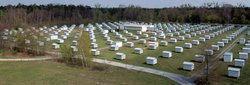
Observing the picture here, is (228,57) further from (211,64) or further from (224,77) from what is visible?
(224,77)

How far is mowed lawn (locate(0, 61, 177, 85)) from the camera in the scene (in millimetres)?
19203

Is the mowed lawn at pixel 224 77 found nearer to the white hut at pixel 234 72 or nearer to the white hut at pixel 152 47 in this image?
the white hut at pixel 234 72

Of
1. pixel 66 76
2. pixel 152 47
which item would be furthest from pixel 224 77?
pixel 152 47

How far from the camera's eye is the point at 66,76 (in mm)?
20750

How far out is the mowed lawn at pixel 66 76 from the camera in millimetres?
19203

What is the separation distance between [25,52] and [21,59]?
12.2ft

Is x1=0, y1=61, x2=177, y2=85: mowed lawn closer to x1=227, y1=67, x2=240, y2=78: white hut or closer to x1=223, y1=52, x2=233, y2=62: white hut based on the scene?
x1=227, y1=67, x2=240, y2=78: white hut

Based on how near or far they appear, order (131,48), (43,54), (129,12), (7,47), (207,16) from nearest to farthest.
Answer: (43,54)
(7,47)
(131,48)
(207,16)
(129,12)

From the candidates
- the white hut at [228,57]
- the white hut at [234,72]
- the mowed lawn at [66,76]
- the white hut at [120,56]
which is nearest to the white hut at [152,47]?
the white hut at [120,56]

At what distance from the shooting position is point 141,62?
89.9 ft

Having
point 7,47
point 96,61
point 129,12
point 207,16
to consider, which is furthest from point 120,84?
point 129,12

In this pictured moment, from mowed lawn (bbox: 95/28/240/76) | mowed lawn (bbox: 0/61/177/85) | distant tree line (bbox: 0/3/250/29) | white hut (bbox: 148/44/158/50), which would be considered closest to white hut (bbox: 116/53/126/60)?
mowed lawn (bbox: 95/28/240/76)

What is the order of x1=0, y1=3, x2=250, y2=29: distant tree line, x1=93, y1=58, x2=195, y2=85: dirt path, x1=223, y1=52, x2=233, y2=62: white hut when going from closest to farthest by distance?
x1=93, y1=58, x2=195, y2=85: dirt path < x1=223, y1=52, x2=233, y2=62: white hut < x1=0, y1=3, x2=250, y2=29: distant tree line

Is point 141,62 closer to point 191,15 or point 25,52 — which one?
point 25,52
